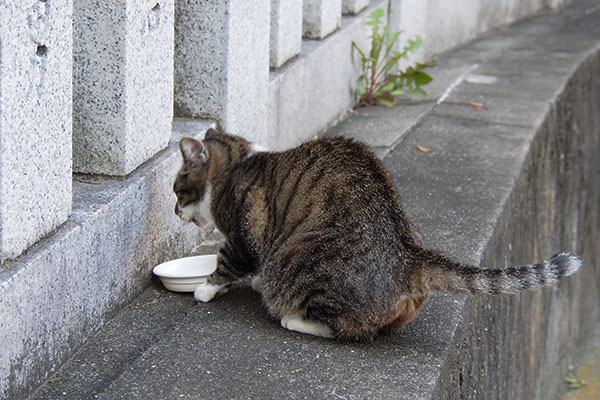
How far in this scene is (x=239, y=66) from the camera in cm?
366

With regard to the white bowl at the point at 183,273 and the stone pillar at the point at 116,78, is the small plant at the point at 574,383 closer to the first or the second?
the white bowl at the point at 183,273

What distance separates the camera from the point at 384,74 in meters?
5.68

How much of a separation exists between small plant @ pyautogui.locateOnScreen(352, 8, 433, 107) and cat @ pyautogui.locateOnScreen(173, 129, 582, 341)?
2.45 meters

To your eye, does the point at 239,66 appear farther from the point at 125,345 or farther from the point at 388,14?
the point at 388,14

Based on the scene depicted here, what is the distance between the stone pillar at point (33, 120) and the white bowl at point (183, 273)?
0.63m

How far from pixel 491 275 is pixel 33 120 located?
1.35 m

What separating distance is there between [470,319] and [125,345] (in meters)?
1.22

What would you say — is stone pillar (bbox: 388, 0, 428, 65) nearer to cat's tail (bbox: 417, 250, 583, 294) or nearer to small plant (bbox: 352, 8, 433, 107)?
small plant (bbox: 352, 8, 433, 107)

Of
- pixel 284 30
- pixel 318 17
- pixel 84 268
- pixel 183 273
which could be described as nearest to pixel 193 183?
pixel 183 273

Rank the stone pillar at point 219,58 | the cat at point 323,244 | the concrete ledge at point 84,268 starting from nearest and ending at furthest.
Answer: the concrete ledge at point 84,268 → the cat at point 323,244 → the stone pillar at point 219,58

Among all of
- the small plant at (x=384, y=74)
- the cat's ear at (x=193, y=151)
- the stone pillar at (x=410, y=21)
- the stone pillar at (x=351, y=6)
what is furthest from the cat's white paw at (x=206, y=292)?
the stone pillar at (x=410, y=21)

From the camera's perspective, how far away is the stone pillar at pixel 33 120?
2.11 m

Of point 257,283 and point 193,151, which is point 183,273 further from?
point 193,151

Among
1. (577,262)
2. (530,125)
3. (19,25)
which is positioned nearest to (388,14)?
(530,125)
